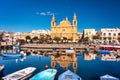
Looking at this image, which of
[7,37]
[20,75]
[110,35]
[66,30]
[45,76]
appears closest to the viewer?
[45,76]

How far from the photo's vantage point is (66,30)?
370 feet

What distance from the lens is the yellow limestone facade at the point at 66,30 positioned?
112m

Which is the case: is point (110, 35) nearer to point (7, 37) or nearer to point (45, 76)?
point (7, 37)

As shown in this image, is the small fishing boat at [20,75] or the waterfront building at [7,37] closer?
the small fishing boat at [20,75]

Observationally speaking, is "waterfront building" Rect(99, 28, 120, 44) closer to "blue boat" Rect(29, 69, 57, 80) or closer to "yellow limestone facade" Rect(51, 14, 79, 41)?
"yellow limestone facade" Rect(51, 14, 79, 41)

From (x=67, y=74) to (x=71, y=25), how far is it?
91.2m

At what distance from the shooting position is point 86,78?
2558 centimetres

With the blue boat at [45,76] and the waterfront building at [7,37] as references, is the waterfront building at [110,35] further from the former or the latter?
the blue boat at [45,76]

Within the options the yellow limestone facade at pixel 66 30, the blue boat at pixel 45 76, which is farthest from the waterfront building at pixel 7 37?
the blue boat at pixel 45 76

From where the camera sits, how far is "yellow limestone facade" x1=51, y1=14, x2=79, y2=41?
111625 mm

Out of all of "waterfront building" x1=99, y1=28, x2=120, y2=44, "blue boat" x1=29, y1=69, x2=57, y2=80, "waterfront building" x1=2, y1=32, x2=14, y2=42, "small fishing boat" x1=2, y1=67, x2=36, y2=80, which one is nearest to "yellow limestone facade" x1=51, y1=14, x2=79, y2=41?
"waterfront building" x1=99, y1=28, x2=120, y2=44

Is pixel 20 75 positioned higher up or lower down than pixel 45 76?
higher up

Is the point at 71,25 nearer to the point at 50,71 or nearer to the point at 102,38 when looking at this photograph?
the point at 102,38

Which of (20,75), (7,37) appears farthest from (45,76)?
(7,37)
